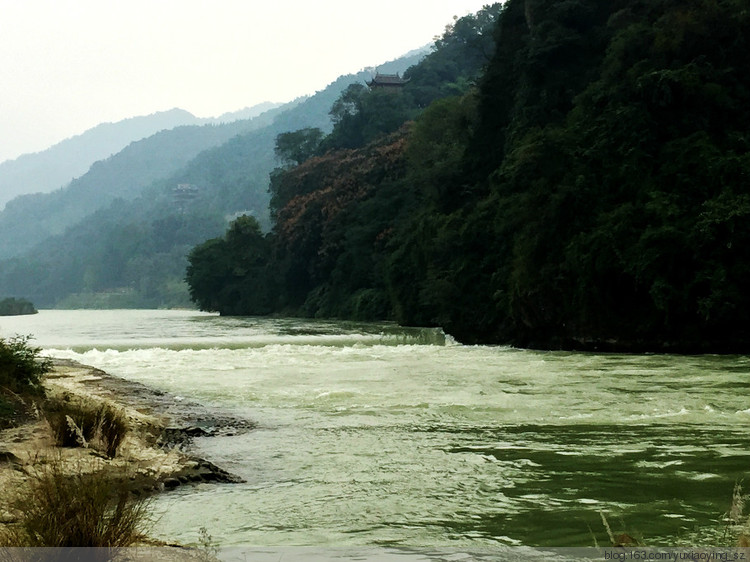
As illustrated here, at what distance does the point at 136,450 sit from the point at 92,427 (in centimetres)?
53

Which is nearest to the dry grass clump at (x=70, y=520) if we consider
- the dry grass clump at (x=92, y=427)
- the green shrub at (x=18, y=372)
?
the dry grass clump at (x=92, y=427)

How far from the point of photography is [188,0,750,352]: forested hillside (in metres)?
26.5

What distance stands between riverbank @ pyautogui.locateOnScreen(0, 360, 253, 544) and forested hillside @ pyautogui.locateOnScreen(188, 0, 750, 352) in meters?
16.7

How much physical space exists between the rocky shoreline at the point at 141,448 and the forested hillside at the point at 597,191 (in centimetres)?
1649

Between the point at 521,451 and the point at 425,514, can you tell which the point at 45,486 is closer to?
the point at 425,514

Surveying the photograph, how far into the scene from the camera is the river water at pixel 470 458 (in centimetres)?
661

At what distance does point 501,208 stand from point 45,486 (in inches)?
1268

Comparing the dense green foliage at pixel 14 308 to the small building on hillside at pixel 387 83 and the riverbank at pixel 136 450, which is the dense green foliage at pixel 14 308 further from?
the riverbank at pixel 136 450

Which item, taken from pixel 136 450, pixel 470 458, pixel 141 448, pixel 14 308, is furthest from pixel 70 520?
pixel 14 308

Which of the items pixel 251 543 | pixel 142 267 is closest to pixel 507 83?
pixel 251 543

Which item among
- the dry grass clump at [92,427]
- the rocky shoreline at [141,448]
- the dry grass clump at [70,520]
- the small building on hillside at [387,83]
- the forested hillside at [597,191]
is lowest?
the rocky shoreline at [141,448]

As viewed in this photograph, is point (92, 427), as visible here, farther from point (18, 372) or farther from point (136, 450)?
point (18, 372)

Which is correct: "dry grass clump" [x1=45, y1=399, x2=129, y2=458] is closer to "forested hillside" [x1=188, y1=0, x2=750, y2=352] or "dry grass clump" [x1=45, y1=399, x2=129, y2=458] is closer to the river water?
the river water

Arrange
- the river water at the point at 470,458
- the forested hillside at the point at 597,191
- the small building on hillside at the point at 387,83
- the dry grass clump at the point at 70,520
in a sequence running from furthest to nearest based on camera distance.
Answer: the small building on hillside at the point at 387,83, the forested hillside at the point at 597,191, the river water at the point at 470,458, the dry grass clump at the point at 70,520
